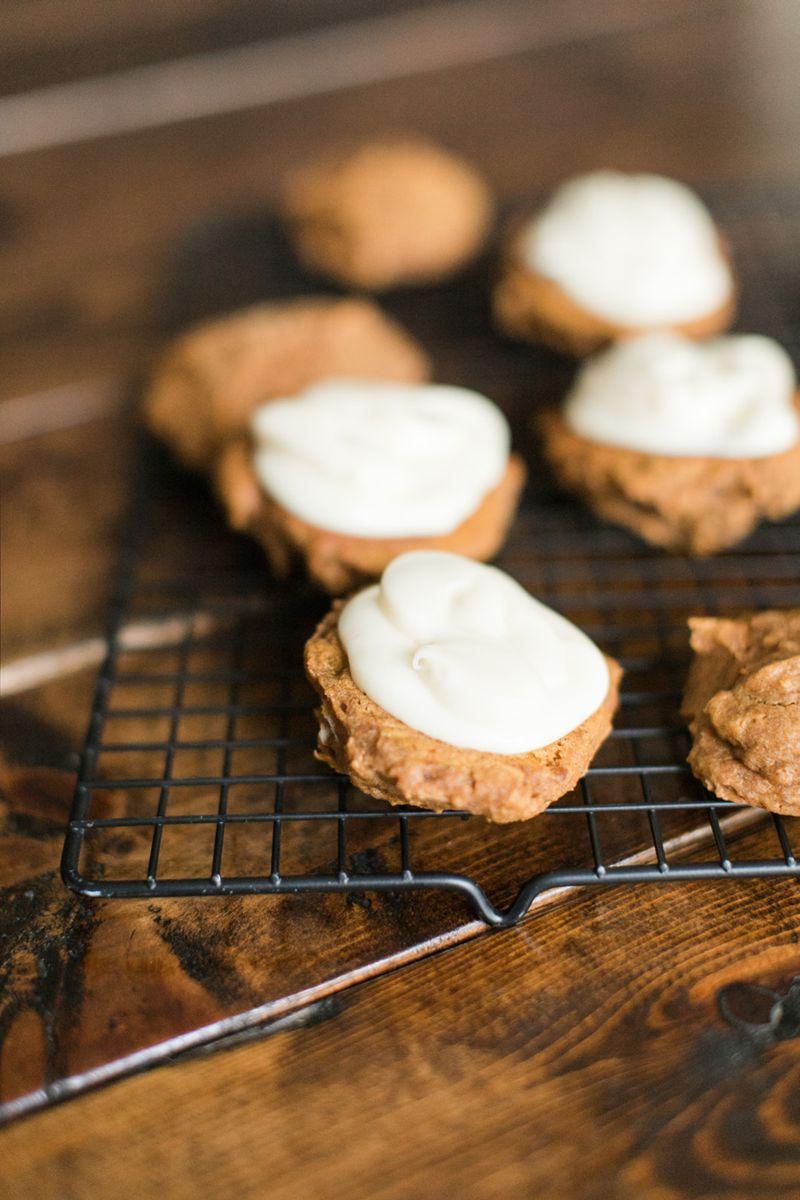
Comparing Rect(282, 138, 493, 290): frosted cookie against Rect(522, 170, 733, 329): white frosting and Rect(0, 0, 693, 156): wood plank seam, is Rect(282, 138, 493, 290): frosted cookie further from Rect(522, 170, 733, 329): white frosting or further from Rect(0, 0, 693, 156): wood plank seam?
Rect(0, 0, 693, 156): wood plank seam

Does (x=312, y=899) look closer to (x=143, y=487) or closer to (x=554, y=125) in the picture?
(x=143, y=487)

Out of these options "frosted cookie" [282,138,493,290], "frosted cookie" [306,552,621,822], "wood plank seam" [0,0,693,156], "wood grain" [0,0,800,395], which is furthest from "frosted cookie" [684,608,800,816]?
"wood plank seam" [0,0,693,156]

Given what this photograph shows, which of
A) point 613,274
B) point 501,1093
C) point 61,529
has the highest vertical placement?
point 613,274

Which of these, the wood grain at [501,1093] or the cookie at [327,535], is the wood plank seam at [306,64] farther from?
the wood grain at [501,1093]

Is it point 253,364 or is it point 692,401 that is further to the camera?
point 253,364

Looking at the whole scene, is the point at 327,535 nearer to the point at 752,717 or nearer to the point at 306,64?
the point at 752,717

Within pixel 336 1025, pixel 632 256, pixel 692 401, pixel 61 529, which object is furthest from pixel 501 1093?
pixel 632 256

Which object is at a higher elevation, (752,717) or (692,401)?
(692,401)

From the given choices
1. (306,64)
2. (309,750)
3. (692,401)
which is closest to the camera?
(309,750)
